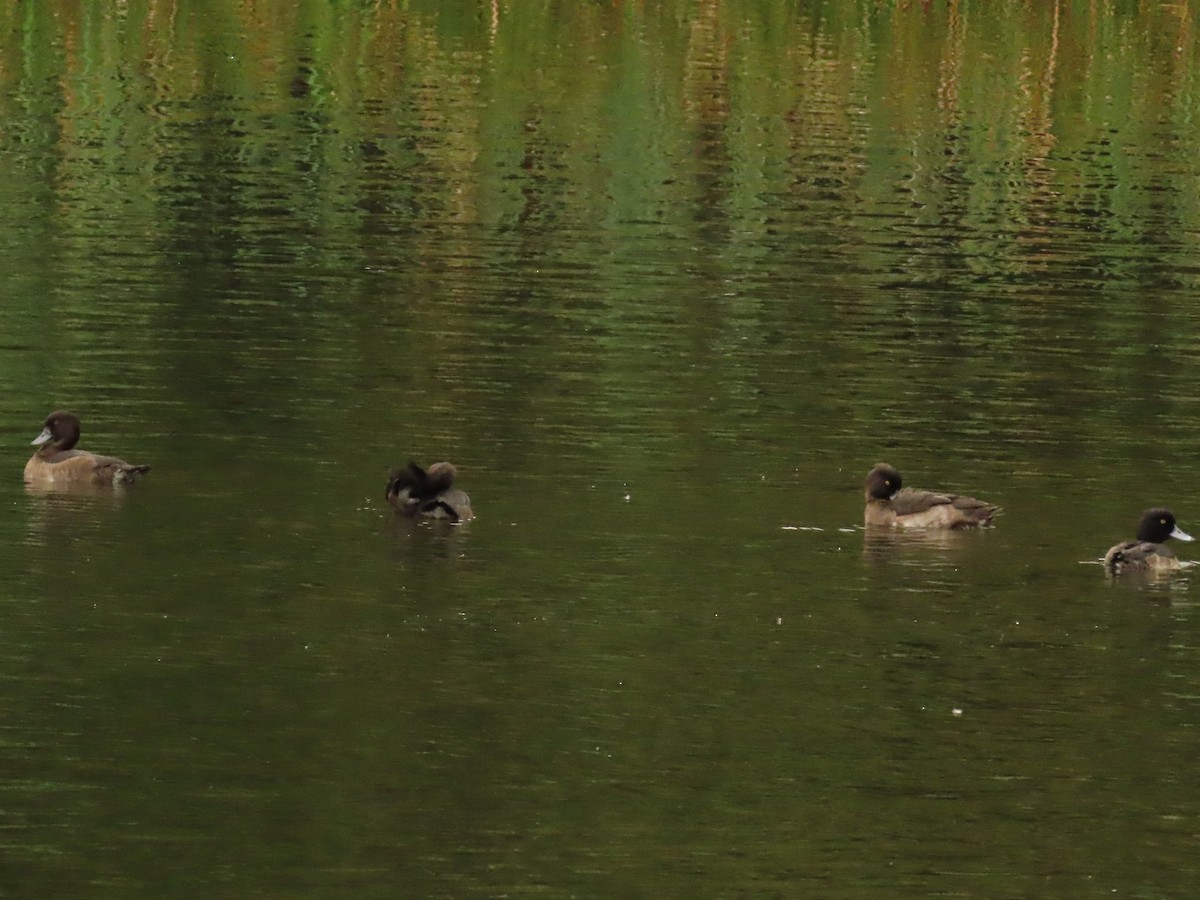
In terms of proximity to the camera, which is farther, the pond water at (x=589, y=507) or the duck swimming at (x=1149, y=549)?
the duck swimming at (x=1149, y=549)

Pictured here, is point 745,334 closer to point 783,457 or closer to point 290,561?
point 783,457

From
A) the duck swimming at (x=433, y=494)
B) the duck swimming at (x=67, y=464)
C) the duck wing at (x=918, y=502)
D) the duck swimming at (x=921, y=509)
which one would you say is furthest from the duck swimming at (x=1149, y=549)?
the duck swimming at (x=67, y=464)

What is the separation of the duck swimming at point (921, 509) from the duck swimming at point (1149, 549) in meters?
0.99

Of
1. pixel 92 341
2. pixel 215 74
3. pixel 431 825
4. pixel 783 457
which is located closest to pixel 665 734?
pixel 431 825

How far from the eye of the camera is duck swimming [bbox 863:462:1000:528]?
20031 mm

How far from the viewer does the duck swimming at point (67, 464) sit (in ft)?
67.2

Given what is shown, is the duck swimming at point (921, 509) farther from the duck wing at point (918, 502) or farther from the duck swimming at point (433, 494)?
the duck swimming at point (433, 494)

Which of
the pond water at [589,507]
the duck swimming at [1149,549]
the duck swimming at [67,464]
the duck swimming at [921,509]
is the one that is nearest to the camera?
the pond water at [589,507]

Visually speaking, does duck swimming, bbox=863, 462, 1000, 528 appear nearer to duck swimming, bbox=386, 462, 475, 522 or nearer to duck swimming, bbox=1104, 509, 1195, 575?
duck swimming, bbox=1104, 509, 1195, 575

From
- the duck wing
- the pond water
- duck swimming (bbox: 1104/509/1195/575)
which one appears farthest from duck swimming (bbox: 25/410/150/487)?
duck swimming (bbox: 1104/509/1195/575)

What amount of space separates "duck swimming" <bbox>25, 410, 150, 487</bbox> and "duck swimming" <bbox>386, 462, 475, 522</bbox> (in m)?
2.21

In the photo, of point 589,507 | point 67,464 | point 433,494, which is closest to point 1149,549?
point 589,507

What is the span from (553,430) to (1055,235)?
1582 centimetres

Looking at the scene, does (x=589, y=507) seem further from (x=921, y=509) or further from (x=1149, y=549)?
(x=1149, y=549)
